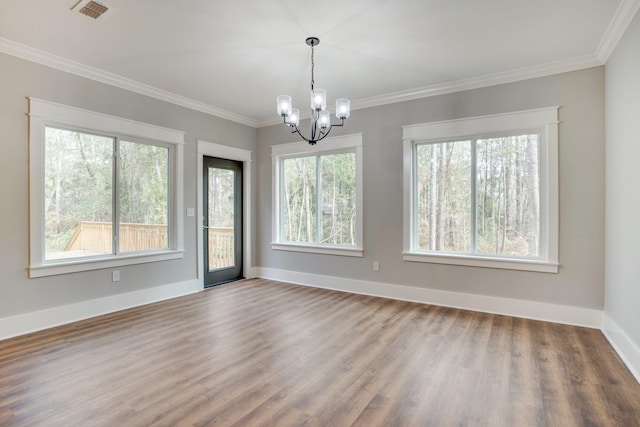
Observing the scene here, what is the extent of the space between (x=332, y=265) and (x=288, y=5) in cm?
362

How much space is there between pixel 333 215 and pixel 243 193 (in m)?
1.72

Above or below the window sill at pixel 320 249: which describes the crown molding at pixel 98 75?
above

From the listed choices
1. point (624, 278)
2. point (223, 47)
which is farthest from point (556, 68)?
point (223, 47)

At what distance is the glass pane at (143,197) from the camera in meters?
4.24

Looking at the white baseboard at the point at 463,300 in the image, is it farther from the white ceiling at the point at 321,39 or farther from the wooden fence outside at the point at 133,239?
the white ceiling at the point at 321,39

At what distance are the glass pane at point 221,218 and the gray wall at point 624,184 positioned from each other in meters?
5.02

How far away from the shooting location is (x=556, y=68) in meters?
3.63

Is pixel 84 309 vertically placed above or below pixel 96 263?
below

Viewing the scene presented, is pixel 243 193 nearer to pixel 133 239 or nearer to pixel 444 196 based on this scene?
pixel 133 239

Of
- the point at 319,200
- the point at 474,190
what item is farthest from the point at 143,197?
the point at 474,190

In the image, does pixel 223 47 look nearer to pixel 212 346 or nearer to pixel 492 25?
pixel 492 25

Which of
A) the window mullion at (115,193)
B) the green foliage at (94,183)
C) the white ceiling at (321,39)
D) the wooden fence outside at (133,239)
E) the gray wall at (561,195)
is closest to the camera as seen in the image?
the white ceiling at (321,39)

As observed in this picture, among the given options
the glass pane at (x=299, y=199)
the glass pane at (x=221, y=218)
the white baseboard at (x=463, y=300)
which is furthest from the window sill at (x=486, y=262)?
the glass pane at (x=221, y=218)

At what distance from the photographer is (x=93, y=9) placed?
2627 millimetres
